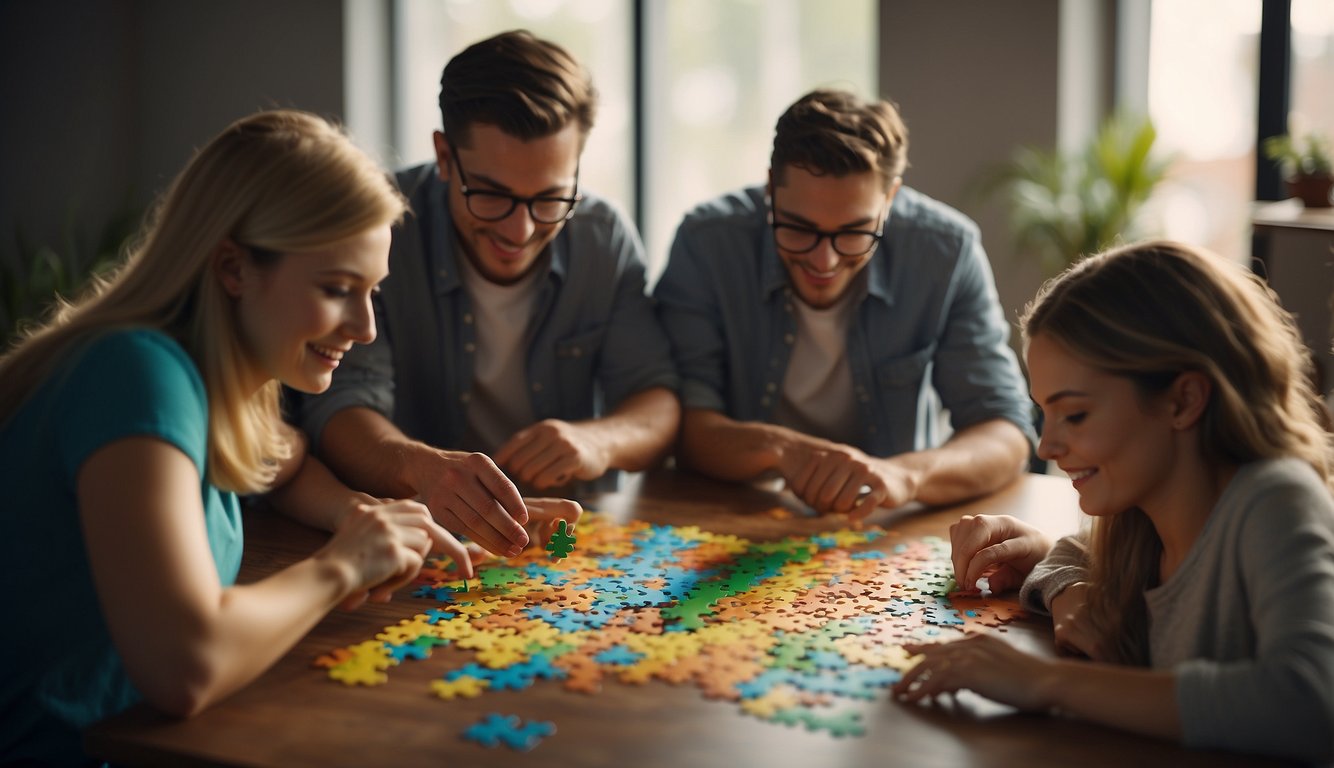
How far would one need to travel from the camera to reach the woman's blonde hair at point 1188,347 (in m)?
1.80

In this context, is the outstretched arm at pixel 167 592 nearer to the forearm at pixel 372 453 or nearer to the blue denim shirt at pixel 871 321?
the forearm at pixel 372 453

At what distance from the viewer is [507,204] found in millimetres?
3014

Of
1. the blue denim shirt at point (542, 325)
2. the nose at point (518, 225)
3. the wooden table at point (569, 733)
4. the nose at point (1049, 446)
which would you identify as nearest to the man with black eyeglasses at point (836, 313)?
the blue denim shirt at point (542, 325)

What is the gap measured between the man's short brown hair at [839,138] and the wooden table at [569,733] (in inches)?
61.3

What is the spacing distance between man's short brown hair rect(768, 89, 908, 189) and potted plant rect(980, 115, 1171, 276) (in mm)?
2543

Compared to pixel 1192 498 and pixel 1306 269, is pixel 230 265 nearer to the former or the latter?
pixel 1192 498

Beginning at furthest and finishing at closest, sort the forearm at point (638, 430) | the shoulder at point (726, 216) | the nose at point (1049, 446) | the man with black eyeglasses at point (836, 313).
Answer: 1. the shoulder at point (726, 216)
2. the man with black eyeglasses at point (836, 313)
3. the forearm at point (638, 430)
4. the nose at point (1049, 446)

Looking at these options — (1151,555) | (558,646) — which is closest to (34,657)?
(558,646)

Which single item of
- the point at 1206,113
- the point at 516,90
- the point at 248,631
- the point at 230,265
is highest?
the point at 1206,113

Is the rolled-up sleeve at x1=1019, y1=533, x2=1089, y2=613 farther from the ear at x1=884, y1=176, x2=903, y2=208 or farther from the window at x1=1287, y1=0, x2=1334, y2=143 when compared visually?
the window at x1=1287, y1=0, x2=1334, y2=143

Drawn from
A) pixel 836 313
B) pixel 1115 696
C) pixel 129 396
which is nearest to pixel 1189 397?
pixel 1115 696

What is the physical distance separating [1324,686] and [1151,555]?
431mm

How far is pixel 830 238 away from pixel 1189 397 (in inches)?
52.8

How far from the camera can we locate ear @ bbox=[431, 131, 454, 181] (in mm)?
3102
